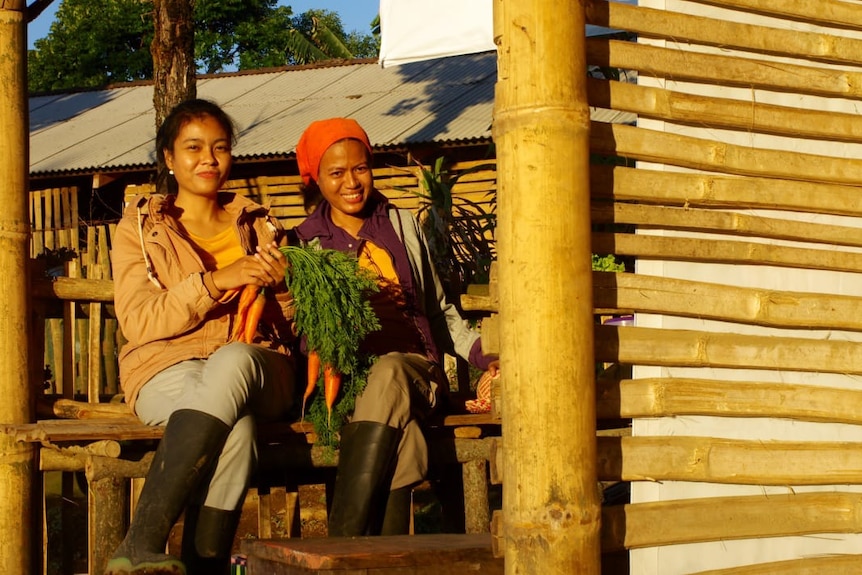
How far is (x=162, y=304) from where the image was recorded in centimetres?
415

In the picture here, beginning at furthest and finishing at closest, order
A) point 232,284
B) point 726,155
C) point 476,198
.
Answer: point 476,198
point 232,284
point 726,155

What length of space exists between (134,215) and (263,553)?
1.57 m

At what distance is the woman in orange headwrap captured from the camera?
4.06 meters

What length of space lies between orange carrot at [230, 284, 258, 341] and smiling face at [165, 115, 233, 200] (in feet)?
1.97

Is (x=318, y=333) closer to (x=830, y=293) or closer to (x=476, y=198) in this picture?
(x=830, y=293)

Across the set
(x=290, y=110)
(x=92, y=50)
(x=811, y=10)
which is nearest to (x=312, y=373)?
(x=811, y=10)

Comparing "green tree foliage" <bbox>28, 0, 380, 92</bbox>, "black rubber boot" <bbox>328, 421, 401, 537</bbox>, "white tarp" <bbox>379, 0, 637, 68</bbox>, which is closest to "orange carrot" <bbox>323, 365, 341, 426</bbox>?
"black rubber boot" <bbox>328, 421, 401, 537</bbox>

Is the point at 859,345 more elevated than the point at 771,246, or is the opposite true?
the point at 771,246

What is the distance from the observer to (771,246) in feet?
10.8

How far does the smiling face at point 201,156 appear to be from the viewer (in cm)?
457

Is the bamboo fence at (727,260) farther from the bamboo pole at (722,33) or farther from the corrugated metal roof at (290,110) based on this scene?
the corrugated metal roof at (290,110)

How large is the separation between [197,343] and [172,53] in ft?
13.1

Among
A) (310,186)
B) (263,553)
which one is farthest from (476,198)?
(263,553)

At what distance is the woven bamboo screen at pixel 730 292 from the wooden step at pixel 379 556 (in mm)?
378
